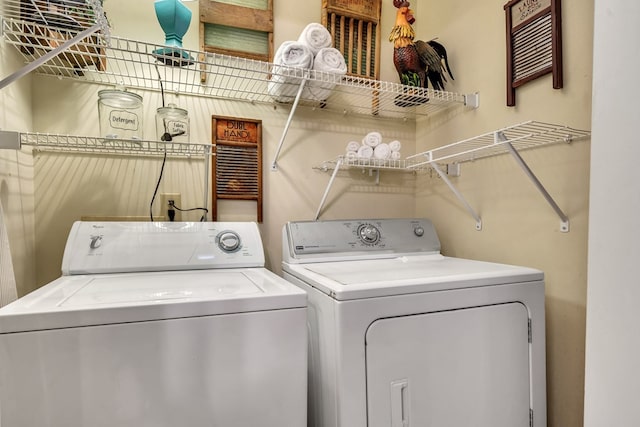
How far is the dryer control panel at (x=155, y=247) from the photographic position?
129cm

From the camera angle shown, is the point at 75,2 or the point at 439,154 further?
the point at 439,154

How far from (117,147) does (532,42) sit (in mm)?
1882

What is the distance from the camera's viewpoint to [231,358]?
2.89ft

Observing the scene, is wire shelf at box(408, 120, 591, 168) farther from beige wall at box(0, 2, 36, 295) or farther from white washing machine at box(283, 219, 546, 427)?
beige wall at box(0, 2, 36, 295)

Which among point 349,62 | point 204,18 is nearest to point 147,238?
point 204,18

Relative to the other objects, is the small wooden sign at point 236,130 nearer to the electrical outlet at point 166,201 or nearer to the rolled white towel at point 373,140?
the electrical outlet at point 166,201

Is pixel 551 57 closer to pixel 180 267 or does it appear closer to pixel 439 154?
pixel 439 154

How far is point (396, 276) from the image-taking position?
120cm

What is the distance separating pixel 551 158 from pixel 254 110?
57.3 inches

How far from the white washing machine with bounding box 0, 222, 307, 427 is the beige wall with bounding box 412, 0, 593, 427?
1070 millimetres

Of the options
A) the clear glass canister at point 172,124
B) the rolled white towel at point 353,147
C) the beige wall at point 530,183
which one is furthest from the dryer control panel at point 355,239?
the clear glass canister at point 172,124

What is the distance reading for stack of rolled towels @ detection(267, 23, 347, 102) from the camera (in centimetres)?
157

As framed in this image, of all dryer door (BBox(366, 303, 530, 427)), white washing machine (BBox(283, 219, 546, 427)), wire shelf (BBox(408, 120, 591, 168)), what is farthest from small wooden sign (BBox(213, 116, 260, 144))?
dryer door (BBox(366, 303, 530, 427))

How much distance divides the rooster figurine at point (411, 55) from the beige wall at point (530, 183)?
0.12m
